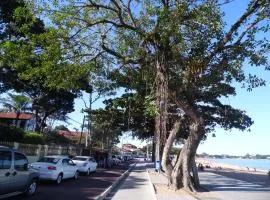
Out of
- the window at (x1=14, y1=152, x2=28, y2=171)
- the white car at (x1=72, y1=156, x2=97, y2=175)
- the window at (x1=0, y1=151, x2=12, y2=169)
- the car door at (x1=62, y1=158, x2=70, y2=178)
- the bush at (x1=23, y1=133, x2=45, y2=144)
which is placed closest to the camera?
the window at (x1=0, y1=151, x2=12, y2=169)

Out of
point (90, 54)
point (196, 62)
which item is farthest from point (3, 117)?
point (196, 62)

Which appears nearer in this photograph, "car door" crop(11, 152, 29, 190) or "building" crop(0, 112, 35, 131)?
"car door" crop(11, 152, 29, 190)

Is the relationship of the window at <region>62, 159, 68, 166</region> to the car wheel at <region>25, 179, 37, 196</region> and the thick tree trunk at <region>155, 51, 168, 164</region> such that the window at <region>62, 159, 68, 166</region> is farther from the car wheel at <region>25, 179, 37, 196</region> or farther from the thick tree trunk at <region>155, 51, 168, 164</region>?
the car wheel at <region>25, 179, 37, 196</region>

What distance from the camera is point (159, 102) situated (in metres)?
19.5

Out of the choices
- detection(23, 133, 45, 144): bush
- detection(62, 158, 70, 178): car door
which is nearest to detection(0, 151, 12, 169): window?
detection(62, 158, 70, 178): car door

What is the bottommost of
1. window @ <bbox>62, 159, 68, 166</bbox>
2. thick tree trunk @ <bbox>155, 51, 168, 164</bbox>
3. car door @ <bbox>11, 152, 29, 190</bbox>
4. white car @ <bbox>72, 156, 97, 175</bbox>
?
car door @ <bbox>11, 152, 29, 190</bbox>

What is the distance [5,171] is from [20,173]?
1130 mm

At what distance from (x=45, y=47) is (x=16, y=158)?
805 cm

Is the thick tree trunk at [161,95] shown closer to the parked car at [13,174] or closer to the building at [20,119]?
the parked car at [13,174]

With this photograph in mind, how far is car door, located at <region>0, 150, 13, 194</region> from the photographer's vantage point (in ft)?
41.6

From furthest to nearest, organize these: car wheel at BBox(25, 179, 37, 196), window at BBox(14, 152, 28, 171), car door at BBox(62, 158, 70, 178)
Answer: car door at BBox(62, 158, 70, 178), car wheel at BBox(25, 179, 37, 196), window at BBox(14, 152, 28, 171)

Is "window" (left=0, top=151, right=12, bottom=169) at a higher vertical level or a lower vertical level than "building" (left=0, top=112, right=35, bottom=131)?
lower

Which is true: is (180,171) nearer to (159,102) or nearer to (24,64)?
(159,102)

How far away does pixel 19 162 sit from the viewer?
1398 centimetres
